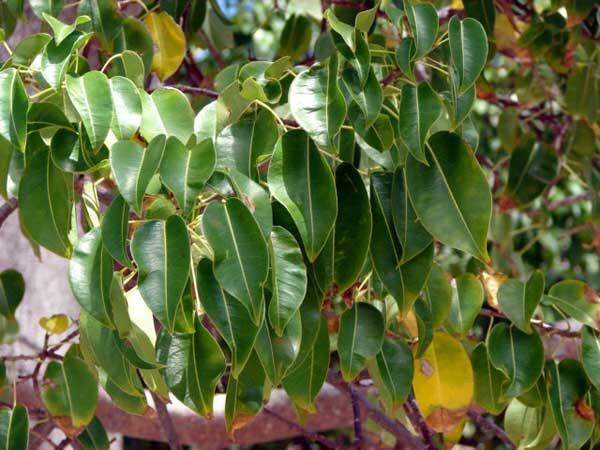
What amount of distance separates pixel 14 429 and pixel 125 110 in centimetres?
46

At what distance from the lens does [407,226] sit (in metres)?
0.99

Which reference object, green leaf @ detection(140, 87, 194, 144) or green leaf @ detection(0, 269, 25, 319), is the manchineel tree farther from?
green leaf @ detection(0, 269, 25, 319)

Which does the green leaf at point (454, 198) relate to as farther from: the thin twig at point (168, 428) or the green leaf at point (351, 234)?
the thin twig at point (168, 428)

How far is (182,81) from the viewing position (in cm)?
278

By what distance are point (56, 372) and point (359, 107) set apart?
21.3 inches

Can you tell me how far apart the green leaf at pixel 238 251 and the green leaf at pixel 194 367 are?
0.10 meters

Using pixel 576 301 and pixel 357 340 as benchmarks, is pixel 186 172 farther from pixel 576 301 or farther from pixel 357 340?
pixel 576 301

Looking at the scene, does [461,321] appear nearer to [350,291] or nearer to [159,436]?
[350,291]

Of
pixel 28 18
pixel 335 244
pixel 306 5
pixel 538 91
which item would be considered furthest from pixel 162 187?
pixel 538 91

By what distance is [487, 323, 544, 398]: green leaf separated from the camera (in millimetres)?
1118

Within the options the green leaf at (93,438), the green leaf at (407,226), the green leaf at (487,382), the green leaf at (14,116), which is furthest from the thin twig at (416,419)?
the green leaf at (14,116)

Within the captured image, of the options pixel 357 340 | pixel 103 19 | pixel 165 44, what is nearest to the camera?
pixel 357 340

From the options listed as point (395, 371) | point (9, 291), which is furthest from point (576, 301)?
point (9, 291)

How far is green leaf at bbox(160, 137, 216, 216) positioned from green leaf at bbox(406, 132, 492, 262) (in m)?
0.19
